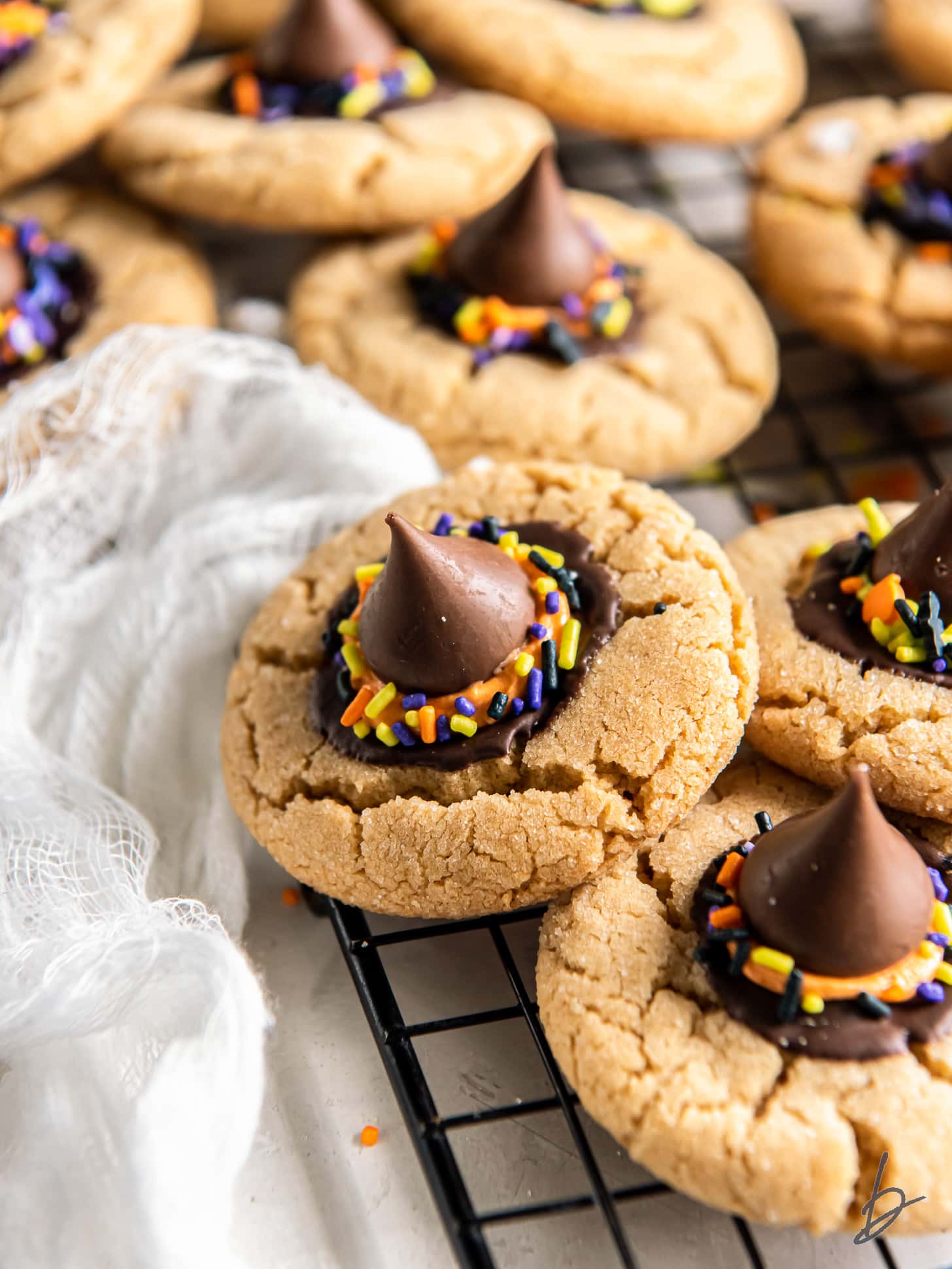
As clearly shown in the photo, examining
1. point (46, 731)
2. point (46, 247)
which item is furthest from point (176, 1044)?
point (46, 247)

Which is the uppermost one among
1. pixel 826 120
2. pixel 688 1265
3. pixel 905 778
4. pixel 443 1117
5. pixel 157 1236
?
pixel 826 120

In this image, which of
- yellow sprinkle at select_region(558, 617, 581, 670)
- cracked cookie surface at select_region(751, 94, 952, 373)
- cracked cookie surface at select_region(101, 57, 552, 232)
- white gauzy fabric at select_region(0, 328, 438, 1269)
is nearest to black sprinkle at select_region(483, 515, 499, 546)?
yellow sprinkle at select_region(558, 617, 581, 670)

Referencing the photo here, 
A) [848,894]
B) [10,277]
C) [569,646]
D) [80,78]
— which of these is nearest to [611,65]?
[80,78]

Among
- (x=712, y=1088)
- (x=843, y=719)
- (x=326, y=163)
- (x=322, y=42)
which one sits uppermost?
(x=322, y=42)

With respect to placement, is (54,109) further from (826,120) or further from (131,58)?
(826,120)

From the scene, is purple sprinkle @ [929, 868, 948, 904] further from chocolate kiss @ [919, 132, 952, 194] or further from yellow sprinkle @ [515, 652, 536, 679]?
chocolate kiss @ [919, 132, 952, 194]

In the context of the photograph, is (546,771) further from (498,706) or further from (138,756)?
(138,756)
